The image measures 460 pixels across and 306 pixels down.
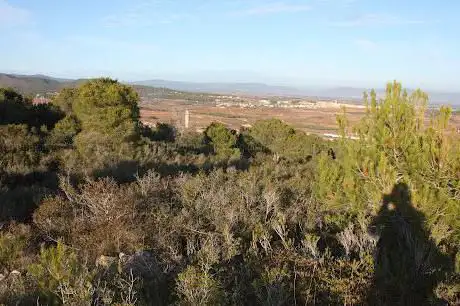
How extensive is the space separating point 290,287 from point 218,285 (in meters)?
0.96

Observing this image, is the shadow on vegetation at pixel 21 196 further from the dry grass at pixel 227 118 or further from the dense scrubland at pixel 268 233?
the dry grass at pixel 227 118

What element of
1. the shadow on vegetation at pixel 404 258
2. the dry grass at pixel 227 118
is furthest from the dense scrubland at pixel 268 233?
the dry grass at pixel 227 118

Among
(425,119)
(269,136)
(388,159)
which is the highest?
(425,119)

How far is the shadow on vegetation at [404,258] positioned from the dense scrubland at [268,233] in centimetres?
2

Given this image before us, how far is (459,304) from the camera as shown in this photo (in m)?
5.85

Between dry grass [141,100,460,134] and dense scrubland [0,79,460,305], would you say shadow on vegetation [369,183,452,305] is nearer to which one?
dense scrubland [0,79,460,305]

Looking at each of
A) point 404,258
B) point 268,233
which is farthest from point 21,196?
point 404,258

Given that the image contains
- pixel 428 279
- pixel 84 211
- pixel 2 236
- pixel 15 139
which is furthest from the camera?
pixel 15 139

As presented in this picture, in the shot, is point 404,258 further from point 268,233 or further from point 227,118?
point 227,118

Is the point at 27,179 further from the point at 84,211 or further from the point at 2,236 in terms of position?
the point at 2,236

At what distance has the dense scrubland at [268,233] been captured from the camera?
5.23m

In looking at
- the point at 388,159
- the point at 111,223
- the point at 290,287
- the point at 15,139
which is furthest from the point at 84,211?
the point at 15,139

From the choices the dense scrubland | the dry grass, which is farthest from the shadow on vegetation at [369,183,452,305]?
the dry grass

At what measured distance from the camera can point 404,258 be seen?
6.91 meters
